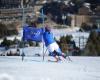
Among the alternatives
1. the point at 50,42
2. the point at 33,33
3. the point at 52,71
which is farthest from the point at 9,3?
the point at 52,71

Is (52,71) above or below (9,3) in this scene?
above

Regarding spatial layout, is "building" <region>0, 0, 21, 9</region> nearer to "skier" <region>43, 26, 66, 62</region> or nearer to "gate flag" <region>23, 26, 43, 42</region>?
"gate flag" <region>23, 26, 43, 42</region>

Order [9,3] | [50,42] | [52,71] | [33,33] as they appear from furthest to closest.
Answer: [9,3] < [33,33] < [50,42] < [52,71]

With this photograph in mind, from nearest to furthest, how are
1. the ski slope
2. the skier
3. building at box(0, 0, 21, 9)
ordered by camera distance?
the ski slope → the skier → building at box(0, 0, 21, 9)

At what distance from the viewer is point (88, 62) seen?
12.1 ft

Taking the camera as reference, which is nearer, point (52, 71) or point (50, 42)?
point (52, 71)

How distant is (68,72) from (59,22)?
76.8 ft

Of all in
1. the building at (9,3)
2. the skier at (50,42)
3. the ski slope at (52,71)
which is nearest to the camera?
the ski slope at (52,71)

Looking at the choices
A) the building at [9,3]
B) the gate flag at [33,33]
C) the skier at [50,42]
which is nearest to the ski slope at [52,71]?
→ the skier at [50,42]

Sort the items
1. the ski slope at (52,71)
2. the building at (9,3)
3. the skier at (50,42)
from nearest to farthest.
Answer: the ski slope at (52,71)
the skier at (50,42)
the building at (9,3)

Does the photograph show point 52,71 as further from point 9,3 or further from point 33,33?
point 9,3

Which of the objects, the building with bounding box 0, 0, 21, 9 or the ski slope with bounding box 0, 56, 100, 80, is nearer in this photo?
the ski slope with bounding box 0, 56, 100, 80

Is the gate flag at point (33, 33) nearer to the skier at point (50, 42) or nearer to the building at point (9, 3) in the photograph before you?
the skier at point (50, 42)

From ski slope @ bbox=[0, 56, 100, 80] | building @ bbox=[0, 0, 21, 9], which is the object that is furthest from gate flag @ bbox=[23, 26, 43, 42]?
building @ bbox=[0, 0, 21, 9]
